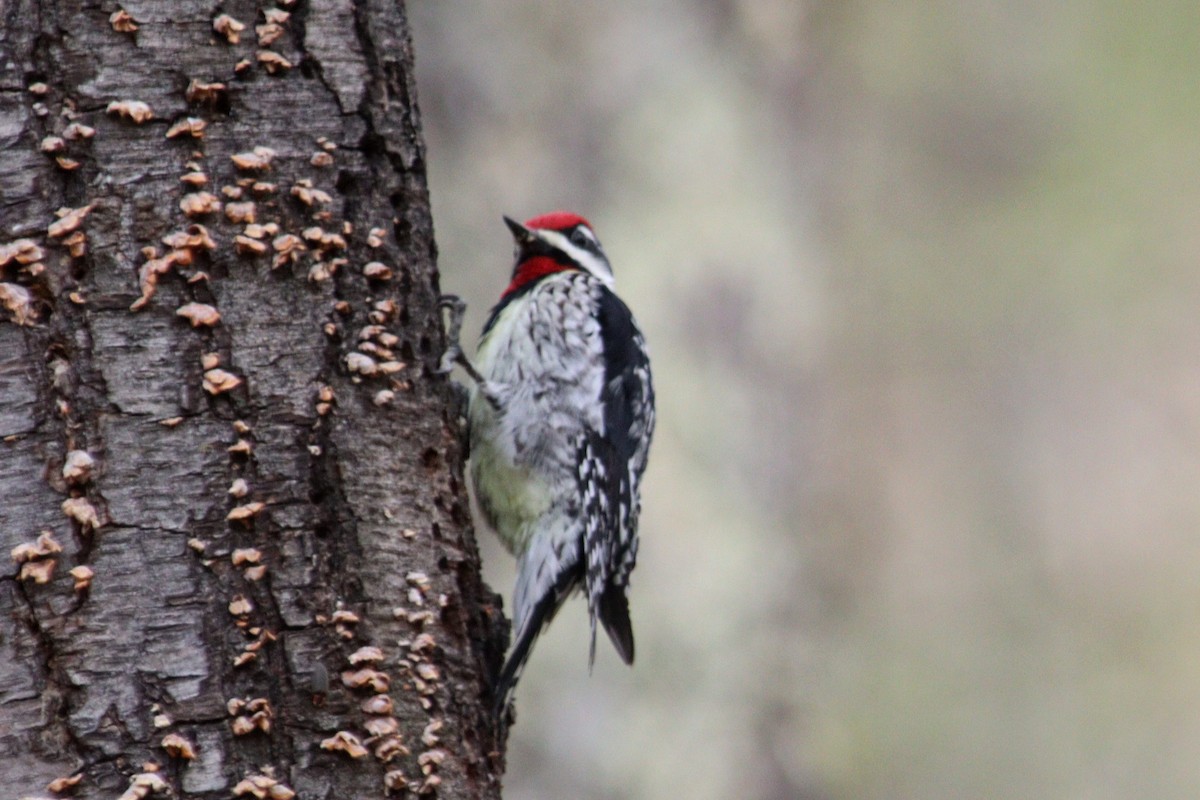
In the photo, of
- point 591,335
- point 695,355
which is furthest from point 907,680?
point 591,335

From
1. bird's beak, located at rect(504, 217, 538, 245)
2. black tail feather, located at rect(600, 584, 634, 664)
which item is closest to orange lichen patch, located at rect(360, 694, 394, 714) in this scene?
black tail feather, located at rect(600, 584, 634, 664)

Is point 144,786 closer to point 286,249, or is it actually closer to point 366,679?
point 366,679

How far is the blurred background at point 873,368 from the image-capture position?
417cm

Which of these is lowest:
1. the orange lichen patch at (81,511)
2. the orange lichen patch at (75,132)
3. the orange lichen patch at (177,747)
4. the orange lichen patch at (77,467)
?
the orange lichen patch at (177,747)

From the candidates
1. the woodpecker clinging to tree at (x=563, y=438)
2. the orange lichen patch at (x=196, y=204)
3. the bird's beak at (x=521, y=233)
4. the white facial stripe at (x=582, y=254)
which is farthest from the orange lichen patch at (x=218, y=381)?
the white facial stripe at (x=582, y=254)

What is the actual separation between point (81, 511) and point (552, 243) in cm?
195

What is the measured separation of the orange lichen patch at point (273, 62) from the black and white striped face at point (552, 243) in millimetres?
1424

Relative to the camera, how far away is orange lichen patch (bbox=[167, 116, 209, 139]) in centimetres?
215

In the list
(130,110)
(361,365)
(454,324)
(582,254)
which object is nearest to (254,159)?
(130,110)

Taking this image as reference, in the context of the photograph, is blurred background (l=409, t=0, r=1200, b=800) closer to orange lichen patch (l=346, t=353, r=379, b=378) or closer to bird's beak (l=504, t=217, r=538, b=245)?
bird's beak (l=504, t=217, r=538, b=245)

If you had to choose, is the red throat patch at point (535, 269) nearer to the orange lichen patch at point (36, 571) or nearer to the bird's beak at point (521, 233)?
the bird's beak at point (521, 233)

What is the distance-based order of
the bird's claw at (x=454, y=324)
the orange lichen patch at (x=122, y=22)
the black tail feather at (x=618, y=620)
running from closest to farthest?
the orange lichen patch at (x=122, y=22), the bird's claw at (x=454, y=324), the black tail feather at (x=618, y=620)

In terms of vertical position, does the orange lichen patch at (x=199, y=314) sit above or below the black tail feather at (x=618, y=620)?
above

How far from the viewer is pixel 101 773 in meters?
1.92
